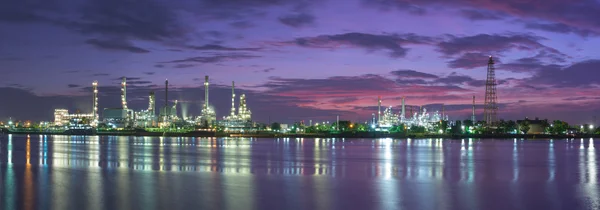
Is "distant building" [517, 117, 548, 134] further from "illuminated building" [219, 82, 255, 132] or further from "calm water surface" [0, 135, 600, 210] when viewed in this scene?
"calm water surface" [0, 135, 600, 210]

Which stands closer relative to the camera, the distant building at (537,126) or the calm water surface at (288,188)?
the calm water surface at (288,188)

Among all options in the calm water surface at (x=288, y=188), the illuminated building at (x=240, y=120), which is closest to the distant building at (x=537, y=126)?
the illuminated building at (x=240, y=120)

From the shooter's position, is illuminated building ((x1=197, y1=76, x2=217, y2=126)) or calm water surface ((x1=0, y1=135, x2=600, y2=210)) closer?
calm water surface ((x1=0, y1=135, x2=600, y2=210))

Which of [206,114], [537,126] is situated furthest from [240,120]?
[537,126]

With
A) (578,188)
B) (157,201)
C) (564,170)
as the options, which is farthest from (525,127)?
(157,201)

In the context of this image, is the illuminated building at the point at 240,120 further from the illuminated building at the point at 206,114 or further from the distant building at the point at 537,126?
the distant building at the point at 537,126

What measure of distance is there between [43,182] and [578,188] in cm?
→ 2065

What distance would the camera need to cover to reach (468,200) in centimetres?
2048

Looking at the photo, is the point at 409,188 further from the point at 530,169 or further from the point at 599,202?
the point at 530,169

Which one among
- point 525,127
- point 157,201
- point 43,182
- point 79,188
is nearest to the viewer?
point 157,201

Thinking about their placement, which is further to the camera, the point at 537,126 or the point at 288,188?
the point at 537,126

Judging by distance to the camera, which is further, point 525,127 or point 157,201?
point 525,127

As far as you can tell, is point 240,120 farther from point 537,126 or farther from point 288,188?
point 288,188

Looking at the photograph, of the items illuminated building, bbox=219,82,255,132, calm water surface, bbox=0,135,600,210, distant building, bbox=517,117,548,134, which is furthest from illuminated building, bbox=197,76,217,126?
calm water surface, bbox=0,135,600,210
